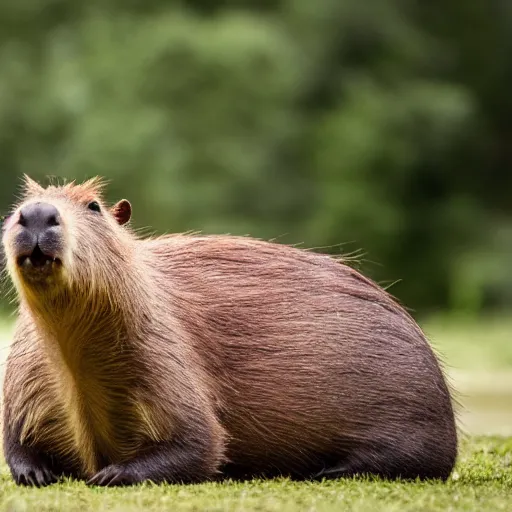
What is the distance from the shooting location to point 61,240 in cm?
411

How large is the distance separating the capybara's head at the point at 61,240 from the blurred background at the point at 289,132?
45.1 feet

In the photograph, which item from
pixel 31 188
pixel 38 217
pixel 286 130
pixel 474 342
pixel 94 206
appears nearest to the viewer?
pixel 38 217

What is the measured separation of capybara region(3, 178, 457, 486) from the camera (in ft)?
14.4

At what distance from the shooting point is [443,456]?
4801 mm

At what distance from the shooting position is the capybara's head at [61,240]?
13.3ft

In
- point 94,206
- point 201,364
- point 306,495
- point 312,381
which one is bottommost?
point 306,495

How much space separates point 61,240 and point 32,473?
3.24 ft

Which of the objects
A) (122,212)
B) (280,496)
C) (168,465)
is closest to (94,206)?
(122,212)

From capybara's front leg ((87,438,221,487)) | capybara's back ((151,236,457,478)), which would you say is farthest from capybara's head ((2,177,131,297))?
capybara's front leg ((87,438,221,487))

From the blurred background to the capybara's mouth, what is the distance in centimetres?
1416

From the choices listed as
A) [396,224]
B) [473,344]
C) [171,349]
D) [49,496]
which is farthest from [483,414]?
[396,224]

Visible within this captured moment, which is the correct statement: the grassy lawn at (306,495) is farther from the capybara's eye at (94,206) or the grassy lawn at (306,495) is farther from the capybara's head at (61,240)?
the capybara's eye at (94,206)

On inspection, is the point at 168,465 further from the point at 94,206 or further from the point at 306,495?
the point at 94,206

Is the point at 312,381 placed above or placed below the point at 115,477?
above
